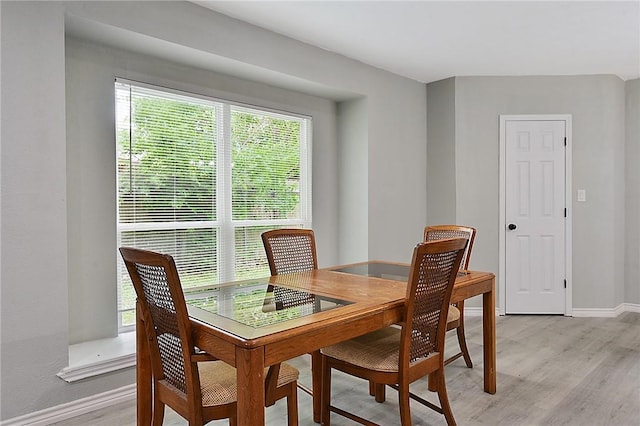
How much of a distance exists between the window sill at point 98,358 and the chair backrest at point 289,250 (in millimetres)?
1028

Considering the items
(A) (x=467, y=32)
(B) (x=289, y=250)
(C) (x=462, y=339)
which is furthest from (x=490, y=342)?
(A) (x=467, y=32)

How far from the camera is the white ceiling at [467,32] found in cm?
291

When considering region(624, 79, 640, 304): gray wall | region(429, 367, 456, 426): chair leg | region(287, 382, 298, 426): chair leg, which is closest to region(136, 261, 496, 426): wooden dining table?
region(287, 382, 298, 426): chair leg

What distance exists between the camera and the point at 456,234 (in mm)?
2986

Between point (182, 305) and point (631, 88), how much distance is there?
5229 millimetres

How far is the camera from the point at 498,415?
2375mm

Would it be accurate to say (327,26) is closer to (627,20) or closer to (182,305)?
(627,20)

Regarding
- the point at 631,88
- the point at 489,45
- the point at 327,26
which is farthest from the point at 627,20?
the point at 327,26

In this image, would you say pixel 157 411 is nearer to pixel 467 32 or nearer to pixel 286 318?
pixel 286 318

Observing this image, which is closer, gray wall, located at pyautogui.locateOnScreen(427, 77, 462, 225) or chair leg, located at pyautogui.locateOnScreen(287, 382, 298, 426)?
chair leg, located at pyautogui.locateOnScreen(287, 382, 298, 426)

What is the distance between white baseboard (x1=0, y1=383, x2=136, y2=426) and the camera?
2227 millimetres

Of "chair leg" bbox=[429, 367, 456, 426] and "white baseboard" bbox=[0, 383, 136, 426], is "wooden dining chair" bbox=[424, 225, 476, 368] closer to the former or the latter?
"chair leg" bbox=[429, 367, 456, 426]

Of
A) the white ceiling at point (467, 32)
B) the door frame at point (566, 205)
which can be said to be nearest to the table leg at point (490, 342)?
the white ceiling at point (467, 32)

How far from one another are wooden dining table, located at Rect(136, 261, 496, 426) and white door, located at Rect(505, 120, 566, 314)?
83.9 inches
